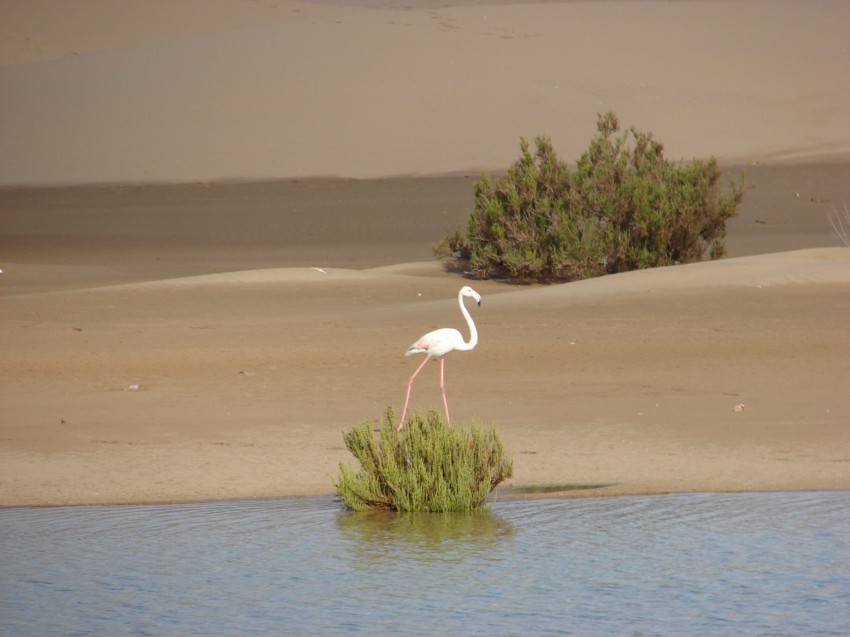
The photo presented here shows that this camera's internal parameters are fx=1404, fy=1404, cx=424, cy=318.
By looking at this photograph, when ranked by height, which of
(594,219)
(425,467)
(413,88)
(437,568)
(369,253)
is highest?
(413,88)

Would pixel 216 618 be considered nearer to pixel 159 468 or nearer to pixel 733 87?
pixel 159 468

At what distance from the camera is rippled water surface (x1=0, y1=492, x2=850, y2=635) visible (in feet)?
20.4

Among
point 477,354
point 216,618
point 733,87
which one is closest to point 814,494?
point 216,618

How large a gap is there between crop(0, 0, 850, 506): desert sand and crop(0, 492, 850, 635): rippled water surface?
1.92ft

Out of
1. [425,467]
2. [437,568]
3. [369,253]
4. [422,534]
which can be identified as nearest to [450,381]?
[425,467]

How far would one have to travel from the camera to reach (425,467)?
26.6 feet

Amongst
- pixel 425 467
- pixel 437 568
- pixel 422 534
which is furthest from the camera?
pixel 425 467

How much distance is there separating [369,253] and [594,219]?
781 centimetres

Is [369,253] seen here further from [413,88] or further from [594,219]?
[413,88]

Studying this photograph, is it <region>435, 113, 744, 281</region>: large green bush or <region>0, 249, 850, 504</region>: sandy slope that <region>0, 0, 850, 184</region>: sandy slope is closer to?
<region>435, 113, 744, 281</region>: large green bush

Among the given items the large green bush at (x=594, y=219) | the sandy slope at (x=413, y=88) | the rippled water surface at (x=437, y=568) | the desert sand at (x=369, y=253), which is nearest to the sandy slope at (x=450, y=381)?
the desert sand at (x=369, y=253)

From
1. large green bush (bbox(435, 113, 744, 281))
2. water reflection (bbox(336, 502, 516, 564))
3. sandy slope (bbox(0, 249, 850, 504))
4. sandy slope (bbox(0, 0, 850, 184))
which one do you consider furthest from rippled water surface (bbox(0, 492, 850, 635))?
sandy slope (bbox(0, 0, 850, 184))

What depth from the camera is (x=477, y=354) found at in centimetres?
1338

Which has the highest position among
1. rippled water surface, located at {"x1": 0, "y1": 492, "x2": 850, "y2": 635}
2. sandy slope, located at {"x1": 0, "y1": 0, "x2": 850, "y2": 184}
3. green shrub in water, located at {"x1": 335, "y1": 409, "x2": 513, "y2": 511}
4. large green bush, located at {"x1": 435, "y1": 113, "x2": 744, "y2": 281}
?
sandy slope, located at {"x1": 0, "y1": 0, "x2": 850, "y2": 184}
